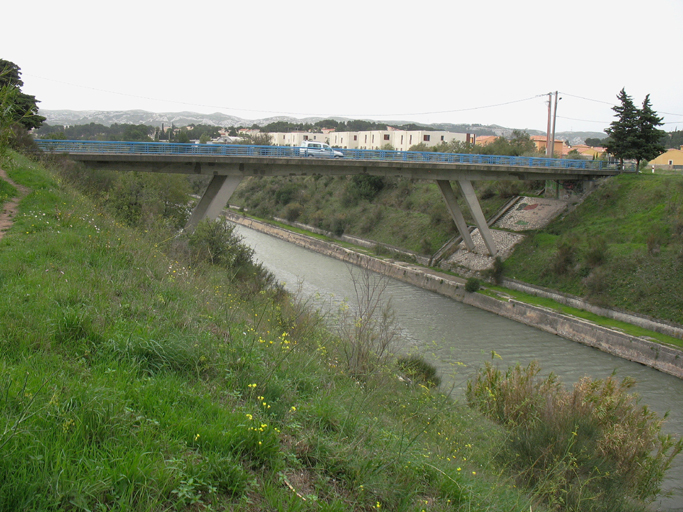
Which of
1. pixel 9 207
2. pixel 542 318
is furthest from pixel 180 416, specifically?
pixel 542 318

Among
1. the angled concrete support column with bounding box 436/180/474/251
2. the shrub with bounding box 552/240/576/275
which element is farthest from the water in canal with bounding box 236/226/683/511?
the angled concrete support column with bounding box 436/180/474/251

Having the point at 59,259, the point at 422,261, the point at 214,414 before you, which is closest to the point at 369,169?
the point at 422,261

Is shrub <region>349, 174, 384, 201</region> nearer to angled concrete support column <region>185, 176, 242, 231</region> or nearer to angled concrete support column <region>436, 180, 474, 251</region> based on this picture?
angled concrete support column <region>436, 180, 474, 251</region>

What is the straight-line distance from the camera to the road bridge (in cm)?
2173

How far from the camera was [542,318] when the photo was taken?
22344 millimetres

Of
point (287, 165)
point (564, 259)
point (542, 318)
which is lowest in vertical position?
point (542, 318)

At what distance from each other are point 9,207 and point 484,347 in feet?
51.8

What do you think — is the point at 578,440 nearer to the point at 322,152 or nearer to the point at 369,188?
the point at 322,152

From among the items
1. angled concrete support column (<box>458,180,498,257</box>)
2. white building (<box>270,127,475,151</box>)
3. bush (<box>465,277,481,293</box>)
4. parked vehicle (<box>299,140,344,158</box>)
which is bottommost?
bush (<box>465,277,481,293</box>)

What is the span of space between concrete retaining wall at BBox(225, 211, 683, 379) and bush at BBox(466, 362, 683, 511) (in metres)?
8.76

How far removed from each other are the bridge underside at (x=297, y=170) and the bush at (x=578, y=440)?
630 inches

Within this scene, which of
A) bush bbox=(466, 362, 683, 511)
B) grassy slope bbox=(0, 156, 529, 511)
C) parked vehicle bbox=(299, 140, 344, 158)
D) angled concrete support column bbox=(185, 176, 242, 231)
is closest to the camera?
grassy slope bbox=(0, 156, 529, 511)

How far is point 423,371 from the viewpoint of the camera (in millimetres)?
12719

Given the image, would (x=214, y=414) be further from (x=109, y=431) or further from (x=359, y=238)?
(x=359, y=238)
